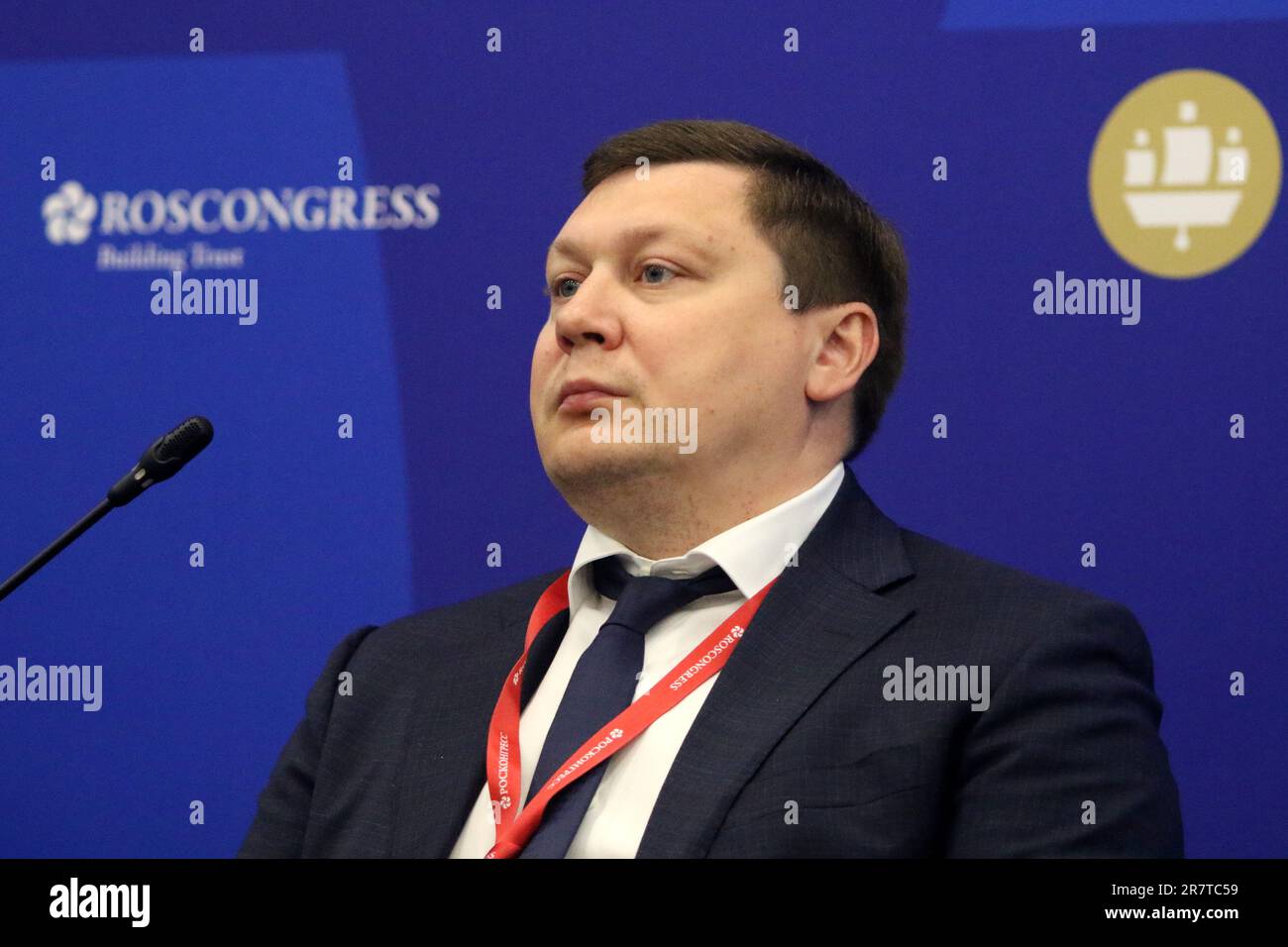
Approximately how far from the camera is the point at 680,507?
8.36ft

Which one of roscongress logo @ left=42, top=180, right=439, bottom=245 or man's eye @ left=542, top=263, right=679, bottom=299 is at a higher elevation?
roscongress logo @ left=42, top=180, right=439, bottom=245

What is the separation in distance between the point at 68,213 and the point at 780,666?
74.5 inches

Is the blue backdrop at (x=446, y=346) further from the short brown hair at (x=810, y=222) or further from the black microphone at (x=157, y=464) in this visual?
the black microphone at (x=157, y=464)

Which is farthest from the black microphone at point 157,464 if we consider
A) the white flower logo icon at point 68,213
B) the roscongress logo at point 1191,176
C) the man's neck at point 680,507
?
the roscongress logo at point 1191,176

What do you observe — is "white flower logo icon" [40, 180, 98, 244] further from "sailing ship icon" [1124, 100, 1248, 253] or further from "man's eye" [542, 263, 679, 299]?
"sailing ship icon" [1124, 100, 1248, 253]

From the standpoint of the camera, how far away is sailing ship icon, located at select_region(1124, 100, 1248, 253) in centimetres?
284

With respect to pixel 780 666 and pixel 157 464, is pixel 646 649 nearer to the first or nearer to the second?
pixel 780 666

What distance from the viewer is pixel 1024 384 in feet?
9.52

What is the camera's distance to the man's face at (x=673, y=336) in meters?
2.50

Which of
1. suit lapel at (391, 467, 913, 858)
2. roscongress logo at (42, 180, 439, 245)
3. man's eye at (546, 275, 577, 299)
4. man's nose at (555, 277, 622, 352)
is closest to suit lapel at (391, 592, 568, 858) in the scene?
suit lapel at (391, 467, 913, 858)
